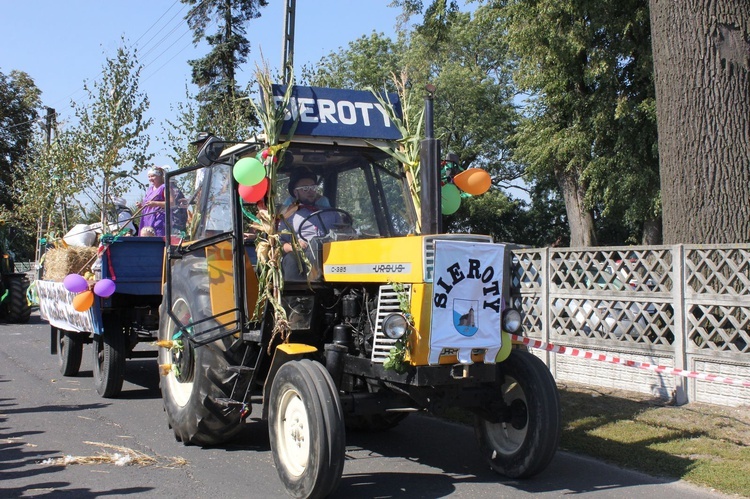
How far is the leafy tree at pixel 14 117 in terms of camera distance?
4109cm

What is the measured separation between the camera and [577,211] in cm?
2256

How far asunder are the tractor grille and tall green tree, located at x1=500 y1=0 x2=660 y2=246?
47.0 feet

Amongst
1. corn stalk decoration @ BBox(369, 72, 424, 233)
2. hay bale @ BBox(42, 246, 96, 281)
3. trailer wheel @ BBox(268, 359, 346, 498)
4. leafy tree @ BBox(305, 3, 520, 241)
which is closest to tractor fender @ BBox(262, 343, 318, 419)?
trailer wheel @ BBox(268, 359, 346, 498)

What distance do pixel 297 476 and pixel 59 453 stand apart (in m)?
2.49

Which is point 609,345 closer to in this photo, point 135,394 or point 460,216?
point 135,394

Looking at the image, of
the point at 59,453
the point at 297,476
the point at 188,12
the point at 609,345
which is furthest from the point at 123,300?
the point at 188,12

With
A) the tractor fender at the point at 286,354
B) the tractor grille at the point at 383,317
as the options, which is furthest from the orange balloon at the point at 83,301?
the tractor grille at the point at 383,317

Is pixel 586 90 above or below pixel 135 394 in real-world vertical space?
above

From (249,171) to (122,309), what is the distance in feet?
14.2

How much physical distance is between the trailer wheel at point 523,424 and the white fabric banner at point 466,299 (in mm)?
524

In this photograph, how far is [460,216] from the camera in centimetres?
3641

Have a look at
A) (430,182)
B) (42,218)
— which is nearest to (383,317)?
(430,182)

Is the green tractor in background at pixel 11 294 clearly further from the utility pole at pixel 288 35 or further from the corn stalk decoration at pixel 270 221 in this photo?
the corn stalk decoration at pixel 270 221

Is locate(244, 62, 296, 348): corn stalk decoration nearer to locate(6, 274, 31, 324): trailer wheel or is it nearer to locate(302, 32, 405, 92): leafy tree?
locate(6, 274, 31, 324): trailer wheel
